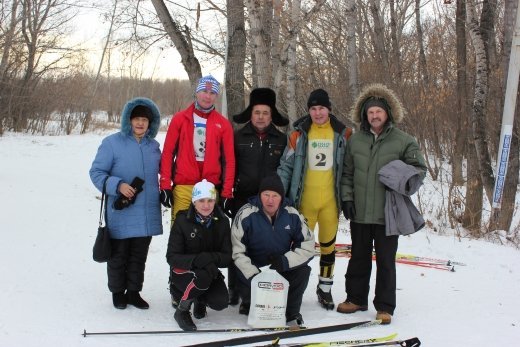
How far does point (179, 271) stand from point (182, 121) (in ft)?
3.82

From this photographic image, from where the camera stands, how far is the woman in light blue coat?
383 cm

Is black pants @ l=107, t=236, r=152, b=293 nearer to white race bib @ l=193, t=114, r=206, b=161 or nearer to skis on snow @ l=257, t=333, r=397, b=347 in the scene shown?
white race bib @ l=193, t=114, r=206, b=161

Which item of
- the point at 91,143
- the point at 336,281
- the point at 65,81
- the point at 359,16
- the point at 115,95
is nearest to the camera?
the point at 336,281

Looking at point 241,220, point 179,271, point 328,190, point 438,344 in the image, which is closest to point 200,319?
point 179,271

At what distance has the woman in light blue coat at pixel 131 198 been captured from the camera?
151 inches

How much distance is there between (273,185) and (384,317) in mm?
1315

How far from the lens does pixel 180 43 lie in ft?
27.5

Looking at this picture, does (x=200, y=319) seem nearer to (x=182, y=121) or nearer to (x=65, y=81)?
(x=182, y=121)

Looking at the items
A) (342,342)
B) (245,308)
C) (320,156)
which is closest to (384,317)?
(342,342)

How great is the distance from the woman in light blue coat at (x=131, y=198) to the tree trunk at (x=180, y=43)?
446 cm

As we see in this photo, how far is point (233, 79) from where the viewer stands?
7.52m

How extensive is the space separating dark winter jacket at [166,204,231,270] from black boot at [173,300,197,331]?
0.28 metres

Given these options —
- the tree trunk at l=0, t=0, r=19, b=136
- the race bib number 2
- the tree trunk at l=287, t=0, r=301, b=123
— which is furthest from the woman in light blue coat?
the tree trunk at l=0, t=0, r=19, b=136

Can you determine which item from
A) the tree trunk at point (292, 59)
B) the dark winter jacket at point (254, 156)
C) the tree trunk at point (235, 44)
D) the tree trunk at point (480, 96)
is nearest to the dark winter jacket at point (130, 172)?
the dark winter jacket at point (254, 156)
